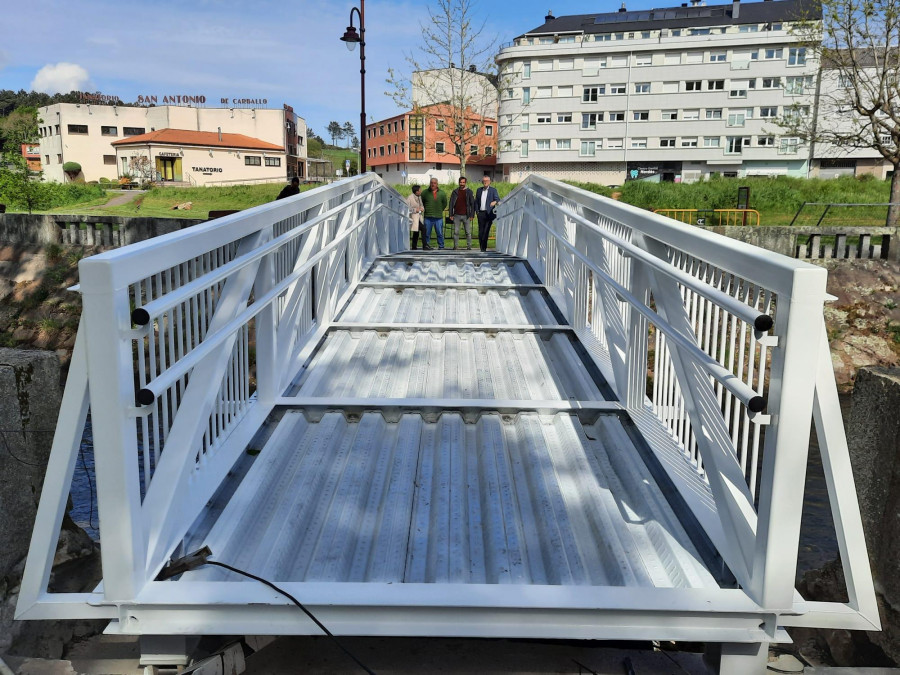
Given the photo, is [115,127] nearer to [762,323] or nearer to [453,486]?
[453,486]

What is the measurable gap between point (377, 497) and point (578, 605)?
1249mm

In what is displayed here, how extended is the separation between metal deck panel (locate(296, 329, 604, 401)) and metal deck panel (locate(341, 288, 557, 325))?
567 mm

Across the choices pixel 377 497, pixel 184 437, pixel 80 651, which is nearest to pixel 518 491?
pixel 377 497

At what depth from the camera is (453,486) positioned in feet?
12.0

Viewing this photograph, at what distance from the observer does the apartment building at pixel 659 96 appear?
61.1 metres

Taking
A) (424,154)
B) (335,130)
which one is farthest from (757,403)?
(335,130)

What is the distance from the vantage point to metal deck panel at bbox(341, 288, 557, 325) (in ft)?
23.3

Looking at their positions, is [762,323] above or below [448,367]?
above

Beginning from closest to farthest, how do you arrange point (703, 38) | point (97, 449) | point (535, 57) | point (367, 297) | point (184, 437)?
1. point (97, 449)
2. point (184, 437)
3. point (367, 297)
4. point (703, 38)
5. point (535, 57)

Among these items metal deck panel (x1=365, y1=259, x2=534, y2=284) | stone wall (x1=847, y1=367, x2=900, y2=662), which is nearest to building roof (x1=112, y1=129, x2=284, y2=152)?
metal deck panel (x1=365, y1=259, x2=534, y2=284)

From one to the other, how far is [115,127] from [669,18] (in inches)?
2316

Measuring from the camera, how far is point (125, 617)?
8.34 feet

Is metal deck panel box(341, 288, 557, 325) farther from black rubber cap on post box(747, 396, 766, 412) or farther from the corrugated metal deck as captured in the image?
black rubber cap on post box(747, 396, 766, 412)

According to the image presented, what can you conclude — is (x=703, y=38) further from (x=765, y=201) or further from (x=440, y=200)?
(x=440, y=200)
